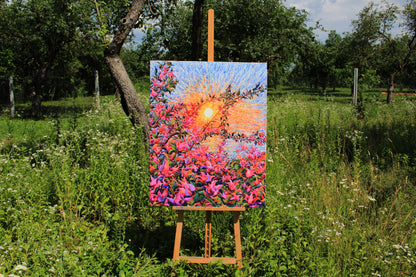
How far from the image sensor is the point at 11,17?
1401cm

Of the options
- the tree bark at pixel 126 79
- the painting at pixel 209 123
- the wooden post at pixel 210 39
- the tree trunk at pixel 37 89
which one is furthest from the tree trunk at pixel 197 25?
the tree trunk at pixel 37 89

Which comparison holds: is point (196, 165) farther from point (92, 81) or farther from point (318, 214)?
point (92, 81)

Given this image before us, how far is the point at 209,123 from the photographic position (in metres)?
3.18

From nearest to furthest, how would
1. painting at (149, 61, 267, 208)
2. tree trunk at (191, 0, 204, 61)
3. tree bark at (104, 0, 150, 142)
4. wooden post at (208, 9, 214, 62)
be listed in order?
painting at (149, 61, 267, 208)
wooden post at (208, 9, 214, 62)
tree bark at (104, 0, 150, 142)
tree trunk at (191, 0, 204, 61)

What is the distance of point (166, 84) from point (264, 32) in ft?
48.2

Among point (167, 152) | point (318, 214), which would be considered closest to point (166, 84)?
point (167, 152)

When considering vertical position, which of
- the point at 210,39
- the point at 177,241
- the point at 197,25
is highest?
the point at 197,25

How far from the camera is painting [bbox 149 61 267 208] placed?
3.14 metres

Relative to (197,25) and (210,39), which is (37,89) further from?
(210,39)

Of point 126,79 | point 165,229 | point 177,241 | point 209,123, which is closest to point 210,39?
point 209,123

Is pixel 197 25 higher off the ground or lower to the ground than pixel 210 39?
higher

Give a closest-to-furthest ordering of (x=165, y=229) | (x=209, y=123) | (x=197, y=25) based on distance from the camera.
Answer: (x=209, y=123)
(x=165, y=229)
(x=197, y=25)

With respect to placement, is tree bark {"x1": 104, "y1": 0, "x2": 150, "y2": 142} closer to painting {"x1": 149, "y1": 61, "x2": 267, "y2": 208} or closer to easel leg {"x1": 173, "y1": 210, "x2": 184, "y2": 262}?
painting {"x1": 149, "y1": 61, "x2": 267, "y2": 208}

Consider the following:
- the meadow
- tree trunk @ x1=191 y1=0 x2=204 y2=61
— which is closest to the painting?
the meadow
